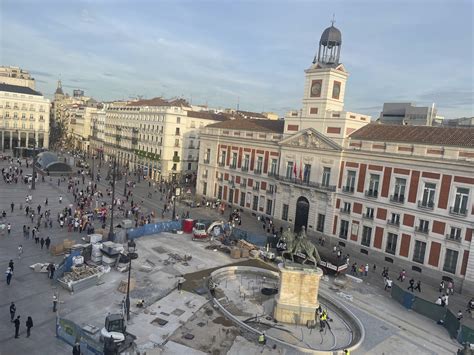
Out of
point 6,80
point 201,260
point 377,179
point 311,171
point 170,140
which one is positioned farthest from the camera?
point 6,80

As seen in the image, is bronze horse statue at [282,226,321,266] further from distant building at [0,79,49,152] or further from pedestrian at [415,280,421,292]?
distant building at [0,79,49,152]

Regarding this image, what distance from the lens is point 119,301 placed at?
78.7 ft

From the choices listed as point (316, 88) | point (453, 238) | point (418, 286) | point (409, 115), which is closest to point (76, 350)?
point (418, 286)

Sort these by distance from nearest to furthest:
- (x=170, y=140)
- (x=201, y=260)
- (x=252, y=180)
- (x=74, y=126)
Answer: (x=201, y=260), (x=252, y=180), (x=170, y=140), (x=74, y=126)

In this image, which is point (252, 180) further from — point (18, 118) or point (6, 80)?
point (6, 80)

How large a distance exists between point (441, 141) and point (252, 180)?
77.2ft

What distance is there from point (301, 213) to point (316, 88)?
13945mm

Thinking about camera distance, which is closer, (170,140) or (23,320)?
(23,320)

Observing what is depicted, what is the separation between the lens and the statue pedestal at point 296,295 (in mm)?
22969

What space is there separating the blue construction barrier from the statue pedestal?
1812 cm

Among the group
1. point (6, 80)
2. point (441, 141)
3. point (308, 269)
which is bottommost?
point (308, 269)

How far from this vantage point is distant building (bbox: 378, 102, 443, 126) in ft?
194

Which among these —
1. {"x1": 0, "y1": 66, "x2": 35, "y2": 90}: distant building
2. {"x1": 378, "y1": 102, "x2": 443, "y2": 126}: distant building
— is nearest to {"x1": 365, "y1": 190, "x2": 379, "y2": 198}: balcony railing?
{"x1": 378, "y1": 102, "x2": 443, "y2": 126}: distant building

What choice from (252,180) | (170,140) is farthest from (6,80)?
(252,180)
